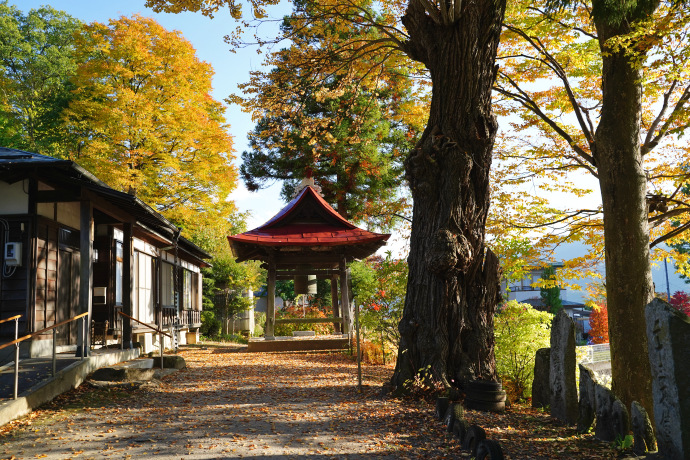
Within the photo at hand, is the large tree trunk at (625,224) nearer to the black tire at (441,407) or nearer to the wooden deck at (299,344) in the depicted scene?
the black tire at (441,407)

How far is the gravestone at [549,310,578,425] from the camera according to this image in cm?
657

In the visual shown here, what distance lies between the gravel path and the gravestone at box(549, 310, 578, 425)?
1646 mm

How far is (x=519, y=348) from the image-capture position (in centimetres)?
1027

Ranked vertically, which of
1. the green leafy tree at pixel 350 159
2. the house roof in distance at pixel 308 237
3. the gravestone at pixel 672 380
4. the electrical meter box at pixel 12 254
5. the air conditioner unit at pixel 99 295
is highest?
the green leafy tree at pixel 350 159

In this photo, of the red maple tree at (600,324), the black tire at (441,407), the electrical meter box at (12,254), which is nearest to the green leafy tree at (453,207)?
the black tire at (441,407)

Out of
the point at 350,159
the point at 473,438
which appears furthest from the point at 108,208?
the point at 350,159

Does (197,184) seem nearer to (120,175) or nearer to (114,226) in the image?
(120,175)

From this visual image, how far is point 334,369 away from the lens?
12492 mm

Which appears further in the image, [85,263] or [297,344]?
[297,344]

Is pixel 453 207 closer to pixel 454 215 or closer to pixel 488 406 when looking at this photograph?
pixel 454 215

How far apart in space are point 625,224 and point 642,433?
3.81m

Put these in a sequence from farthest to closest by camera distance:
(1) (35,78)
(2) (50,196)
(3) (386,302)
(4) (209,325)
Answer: (4) (209,325) → (1) (35,78) → (3) (386,302) → (2) (50,196)

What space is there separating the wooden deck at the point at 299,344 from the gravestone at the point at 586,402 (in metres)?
11.6

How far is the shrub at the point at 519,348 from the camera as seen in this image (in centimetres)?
1023
